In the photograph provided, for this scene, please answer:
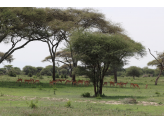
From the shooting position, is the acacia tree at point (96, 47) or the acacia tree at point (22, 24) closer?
the acacia tree at point (96, 47)

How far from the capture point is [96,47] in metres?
16.9

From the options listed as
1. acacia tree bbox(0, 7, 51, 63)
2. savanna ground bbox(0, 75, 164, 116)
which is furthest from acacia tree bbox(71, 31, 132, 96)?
acacia tree bbox(0, 7, 51, 63)

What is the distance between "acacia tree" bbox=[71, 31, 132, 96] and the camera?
17.2 m

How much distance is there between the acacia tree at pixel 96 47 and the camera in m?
17.2

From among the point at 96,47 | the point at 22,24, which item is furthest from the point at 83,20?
the point at 96,47

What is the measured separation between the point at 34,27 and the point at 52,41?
12.0ft

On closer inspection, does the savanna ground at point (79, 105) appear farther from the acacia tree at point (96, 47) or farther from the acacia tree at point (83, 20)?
the acacia tree at point (83, 20)

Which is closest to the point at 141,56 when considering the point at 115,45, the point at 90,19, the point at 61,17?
the point at 90,19

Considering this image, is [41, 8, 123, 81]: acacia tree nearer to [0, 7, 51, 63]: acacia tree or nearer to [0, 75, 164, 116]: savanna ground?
[0, 7, 51, 63]: acacia tree

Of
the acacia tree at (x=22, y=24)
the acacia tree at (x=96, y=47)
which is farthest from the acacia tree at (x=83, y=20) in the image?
the acacia tree at (x=96, y=47)

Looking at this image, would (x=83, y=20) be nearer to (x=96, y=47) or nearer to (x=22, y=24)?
(x=22, y=24)

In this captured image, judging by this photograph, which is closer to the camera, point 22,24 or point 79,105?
point 79,105

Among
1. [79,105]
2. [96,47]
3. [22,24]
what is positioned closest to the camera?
[79,105]
